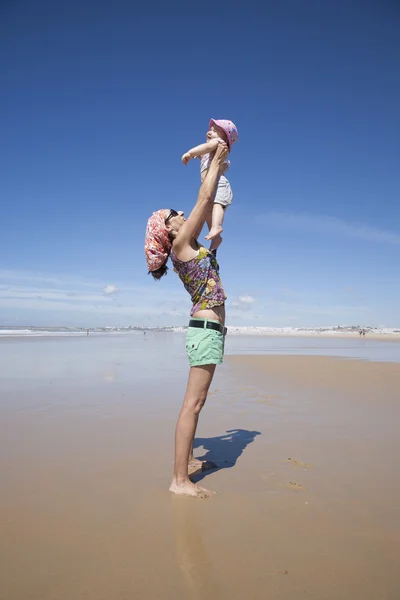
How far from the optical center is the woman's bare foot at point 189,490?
2.91 metres

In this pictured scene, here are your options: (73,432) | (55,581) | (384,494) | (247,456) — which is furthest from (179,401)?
(55,581)

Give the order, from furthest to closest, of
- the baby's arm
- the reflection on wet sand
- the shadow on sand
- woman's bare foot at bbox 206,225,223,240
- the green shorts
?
the shadow on sand
woman's bare foot at bbox 206,225,223,240
the baby's arm
the green shorts
the reflection on wet sand

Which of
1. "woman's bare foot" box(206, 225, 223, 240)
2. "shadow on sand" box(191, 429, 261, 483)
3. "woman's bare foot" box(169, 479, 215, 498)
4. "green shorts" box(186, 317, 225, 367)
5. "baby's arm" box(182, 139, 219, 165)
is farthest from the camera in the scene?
"shadow on sand" box(191, 429, 261, 483)

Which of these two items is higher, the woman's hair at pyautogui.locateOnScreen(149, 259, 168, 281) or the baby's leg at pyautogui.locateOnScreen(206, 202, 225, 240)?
the baby's leg at pyautogui.locateOnScreen(206, 202, 225, 240)

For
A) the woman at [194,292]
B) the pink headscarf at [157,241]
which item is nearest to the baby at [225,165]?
the woman at [194,292]

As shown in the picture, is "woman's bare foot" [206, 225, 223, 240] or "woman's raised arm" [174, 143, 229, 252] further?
"woman's bare foot" [206, 225, 223, 240]

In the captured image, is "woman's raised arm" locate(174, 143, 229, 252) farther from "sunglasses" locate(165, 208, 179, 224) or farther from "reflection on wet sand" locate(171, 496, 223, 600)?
"reflection on wet sand" locate(171, 496, 223, 600)

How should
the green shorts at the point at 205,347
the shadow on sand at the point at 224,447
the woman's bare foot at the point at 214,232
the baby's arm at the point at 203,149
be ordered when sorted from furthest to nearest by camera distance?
1. the shadow on sand at the point at 224,447
2. the woman's bare foot at the point at 214,232
3. the baby's arm at the point at 203,149
4. the green shorts at the point at 205,347

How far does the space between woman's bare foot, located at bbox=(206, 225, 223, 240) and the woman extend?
0.44ft

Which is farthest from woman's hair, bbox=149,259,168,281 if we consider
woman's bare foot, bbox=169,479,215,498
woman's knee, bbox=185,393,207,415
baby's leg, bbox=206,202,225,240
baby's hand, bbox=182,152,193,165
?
woman's bare foot, bbox=169,479,215,498

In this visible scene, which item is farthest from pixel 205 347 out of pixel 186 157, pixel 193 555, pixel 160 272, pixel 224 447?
pixel 224 447

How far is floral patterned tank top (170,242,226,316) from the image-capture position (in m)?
3.11

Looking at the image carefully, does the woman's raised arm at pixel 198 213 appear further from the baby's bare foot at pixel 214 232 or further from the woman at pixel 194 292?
the baby's bare foot at pixel 214 232

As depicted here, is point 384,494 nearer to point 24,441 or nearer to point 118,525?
point 118,525
